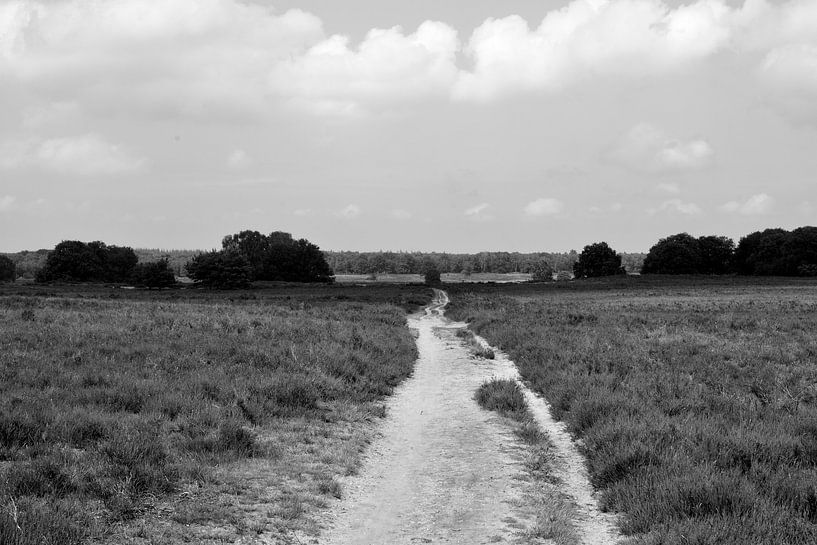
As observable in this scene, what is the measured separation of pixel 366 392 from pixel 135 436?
22.4ft

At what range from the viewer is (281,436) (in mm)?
10773

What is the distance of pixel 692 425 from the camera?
10500mm

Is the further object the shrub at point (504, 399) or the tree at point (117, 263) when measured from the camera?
the tree at point (117, 263)

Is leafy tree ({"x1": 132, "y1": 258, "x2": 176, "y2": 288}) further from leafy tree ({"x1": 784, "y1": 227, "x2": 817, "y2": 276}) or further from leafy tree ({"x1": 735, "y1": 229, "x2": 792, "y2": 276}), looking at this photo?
leafy tree ({"x1": 784, "y1": 227, "x2": 817, "y2": 276})

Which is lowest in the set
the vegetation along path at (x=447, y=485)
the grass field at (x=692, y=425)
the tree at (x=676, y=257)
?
the vegetation along path at (x=447, y=485)

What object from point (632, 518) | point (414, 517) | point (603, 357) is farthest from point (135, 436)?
point (603, 357)

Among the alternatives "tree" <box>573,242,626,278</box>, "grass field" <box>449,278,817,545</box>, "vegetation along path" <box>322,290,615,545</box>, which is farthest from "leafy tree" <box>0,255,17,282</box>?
"vegetation along path" <box>322,290,615,545</box>

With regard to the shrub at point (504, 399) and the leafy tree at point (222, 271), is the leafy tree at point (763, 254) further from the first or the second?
the shrub at point (504, 399)

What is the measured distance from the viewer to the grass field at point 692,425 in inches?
275

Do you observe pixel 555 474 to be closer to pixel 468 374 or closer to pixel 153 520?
pixel 153 520

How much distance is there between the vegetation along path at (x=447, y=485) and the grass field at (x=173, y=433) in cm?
51

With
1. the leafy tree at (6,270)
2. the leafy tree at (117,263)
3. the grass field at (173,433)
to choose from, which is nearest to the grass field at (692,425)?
the grass field at (173,433)

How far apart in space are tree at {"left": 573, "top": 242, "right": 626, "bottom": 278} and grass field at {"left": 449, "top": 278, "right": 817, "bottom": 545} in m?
122

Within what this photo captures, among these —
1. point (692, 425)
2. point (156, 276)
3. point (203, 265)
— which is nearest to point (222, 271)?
point (203, 265)
